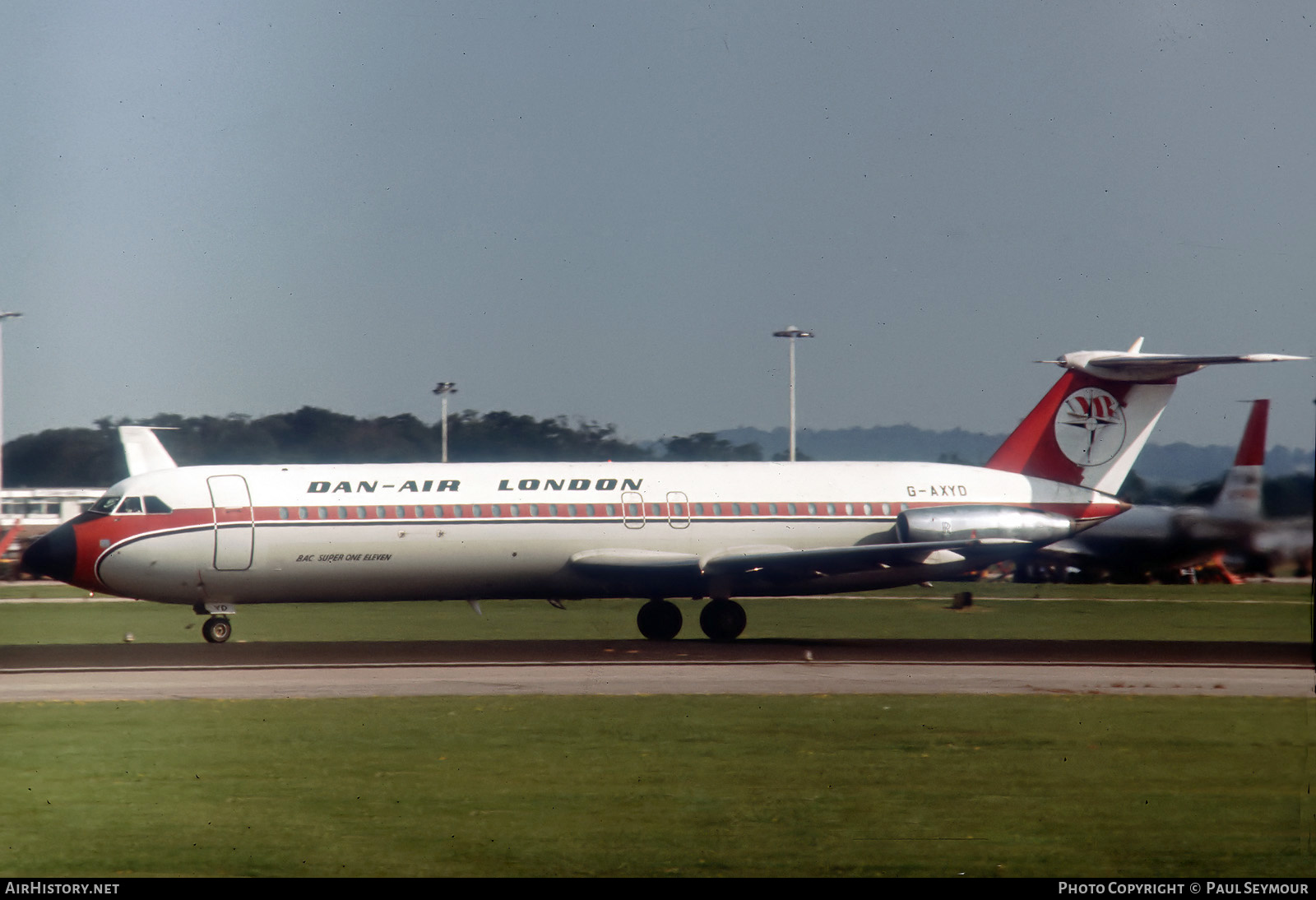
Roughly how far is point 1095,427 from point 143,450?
87.6ft

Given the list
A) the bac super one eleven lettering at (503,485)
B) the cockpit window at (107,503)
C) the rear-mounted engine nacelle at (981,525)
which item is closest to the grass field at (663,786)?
the cockpit window at (107,503)

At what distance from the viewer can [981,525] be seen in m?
31.3

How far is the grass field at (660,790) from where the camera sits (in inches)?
436

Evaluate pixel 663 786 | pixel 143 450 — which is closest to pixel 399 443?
pixel 143 450

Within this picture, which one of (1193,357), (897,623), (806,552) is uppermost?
(1193,357)

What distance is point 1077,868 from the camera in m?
10.8

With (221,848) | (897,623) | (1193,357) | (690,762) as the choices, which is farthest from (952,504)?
(221,848)

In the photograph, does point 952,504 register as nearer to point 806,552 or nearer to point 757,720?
point 806,552

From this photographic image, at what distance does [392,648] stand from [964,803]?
17608 mm

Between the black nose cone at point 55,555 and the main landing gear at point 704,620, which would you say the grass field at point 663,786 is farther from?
the main landing gear at point 704,620

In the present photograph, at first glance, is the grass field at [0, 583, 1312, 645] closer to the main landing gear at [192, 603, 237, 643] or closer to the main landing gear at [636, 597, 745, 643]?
the main landing gear at [636, 597, 745, 643]

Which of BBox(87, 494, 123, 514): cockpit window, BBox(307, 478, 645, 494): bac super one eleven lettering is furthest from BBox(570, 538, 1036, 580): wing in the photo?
BBox(87, 494, 123, 514): cockpit window

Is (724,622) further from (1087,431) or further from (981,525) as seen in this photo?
(1087,431)
